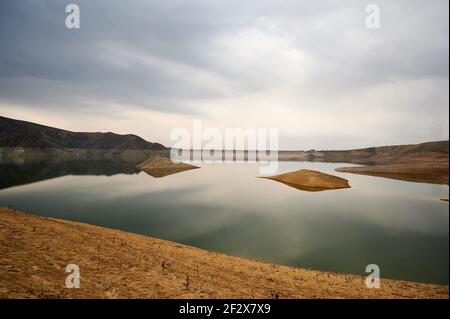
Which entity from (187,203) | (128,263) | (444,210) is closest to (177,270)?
(128,263)

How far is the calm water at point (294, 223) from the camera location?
1744 cm

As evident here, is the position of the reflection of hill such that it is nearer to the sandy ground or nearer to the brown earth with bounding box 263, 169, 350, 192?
the sandy ground

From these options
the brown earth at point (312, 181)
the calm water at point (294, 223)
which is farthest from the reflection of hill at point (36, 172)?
the brown earth at point (312, 181)

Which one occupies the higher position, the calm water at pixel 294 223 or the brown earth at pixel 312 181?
the brown earth at pixel 312 181

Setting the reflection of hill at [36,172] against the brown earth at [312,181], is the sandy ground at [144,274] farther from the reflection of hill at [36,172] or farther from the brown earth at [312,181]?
the reflection of hill at [36,172]

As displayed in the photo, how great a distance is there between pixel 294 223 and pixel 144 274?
18.8m

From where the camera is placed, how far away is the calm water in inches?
687

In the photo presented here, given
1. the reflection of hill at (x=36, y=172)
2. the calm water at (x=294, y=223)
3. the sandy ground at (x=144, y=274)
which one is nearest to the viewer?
the sandy ground at (x=144, y=274)

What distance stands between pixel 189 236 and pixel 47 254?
10839 mm

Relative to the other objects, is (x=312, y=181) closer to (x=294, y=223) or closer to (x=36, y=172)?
(x=294, y=223)

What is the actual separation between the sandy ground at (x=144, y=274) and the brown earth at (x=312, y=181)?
38.6 metres

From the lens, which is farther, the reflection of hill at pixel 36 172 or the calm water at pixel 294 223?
the reflection of hill at pixel 36 172

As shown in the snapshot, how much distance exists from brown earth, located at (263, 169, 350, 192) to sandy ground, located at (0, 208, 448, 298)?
3856 cm
